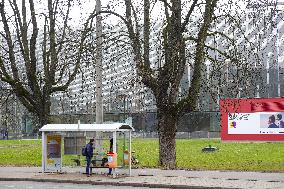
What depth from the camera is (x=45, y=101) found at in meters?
33.8

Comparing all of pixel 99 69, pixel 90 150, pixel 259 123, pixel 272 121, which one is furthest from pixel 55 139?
pixel 259 123

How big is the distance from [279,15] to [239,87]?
3869 mm

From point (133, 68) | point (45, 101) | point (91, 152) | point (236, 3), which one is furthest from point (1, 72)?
point (236, 3)

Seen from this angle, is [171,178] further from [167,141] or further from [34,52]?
[34,52]

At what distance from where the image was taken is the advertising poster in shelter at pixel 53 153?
A: 26078 millimetres

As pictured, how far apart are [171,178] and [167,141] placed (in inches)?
211

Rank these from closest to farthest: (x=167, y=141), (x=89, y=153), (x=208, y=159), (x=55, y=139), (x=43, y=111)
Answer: (x=89, y=153) → (x=55, y=139) → (x=167, y=141) → (x=43, y=111) → (x=208, y=159)

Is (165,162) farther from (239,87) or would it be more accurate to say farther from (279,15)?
(279,15)

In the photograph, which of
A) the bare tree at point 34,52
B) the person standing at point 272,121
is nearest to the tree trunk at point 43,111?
the bare tree at point 34,52

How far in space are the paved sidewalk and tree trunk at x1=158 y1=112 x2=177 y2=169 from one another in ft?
4.14

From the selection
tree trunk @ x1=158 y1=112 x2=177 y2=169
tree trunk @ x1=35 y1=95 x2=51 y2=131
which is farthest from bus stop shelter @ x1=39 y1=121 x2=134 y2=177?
tree trunk @ x1=35 y1=95 x2=51 y2=131

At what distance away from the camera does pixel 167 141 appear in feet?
92.9

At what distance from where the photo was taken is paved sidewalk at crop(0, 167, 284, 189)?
2070 cm

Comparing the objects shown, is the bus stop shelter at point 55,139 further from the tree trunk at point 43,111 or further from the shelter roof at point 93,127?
the tree trunk at point 43,111
